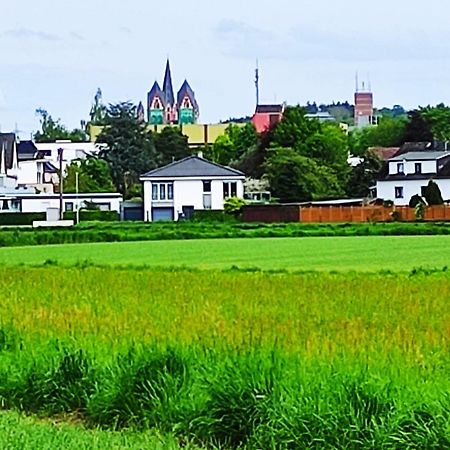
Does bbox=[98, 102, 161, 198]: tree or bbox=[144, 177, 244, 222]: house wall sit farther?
bbox=[98, 102, 161, 198]: tree

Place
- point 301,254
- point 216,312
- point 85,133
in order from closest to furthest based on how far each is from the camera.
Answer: point 216,312 < point 301,254 < point 85,133

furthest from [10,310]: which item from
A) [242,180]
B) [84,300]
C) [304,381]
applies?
[242,180]

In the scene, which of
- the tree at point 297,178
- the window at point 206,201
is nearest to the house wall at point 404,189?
the tree at point 297,178

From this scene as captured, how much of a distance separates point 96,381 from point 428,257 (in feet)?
91.3

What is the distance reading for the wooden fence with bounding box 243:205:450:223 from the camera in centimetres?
7850

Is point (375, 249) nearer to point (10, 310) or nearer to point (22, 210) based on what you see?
point (10, 310)

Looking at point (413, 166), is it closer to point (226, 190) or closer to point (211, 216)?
point (226, 190)

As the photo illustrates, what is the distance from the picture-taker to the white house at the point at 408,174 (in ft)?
313

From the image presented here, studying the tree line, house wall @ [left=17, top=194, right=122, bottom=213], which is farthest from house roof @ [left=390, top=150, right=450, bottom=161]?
house wall @ [left=17, top=194, right=122, bottom=213]

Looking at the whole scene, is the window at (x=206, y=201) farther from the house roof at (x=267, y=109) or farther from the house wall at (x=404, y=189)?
the house roof at (x=267, y=109)

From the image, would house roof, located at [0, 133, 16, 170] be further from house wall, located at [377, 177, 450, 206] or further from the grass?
the grass

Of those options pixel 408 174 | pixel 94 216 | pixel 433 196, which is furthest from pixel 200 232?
pixel 408 174

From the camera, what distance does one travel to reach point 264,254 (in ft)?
136

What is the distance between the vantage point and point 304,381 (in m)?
9.30
